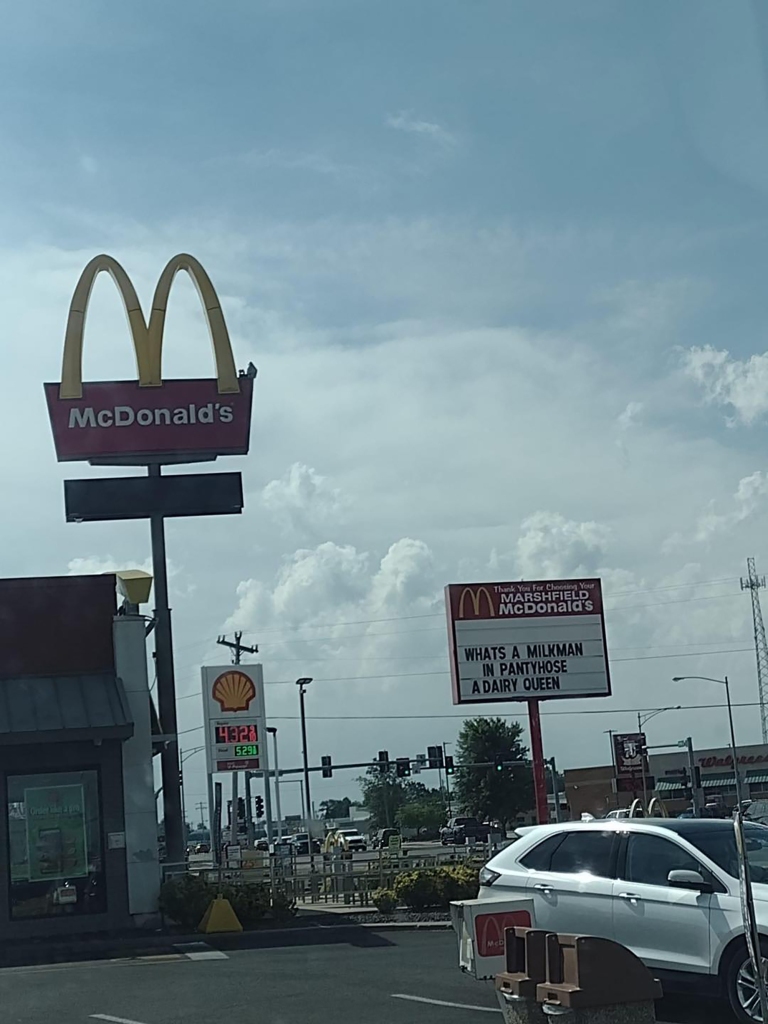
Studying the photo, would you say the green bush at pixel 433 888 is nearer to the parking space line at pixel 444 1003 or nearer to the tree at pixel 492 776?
the parking space line at pixel 444 1003

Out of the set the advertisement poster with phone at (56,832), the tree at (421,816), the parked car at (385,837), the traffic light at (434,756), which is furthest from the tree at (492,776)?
the advertisement poster with phone at (56,832)

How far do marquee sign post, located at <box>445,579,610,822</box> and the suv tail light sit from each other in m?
11.6

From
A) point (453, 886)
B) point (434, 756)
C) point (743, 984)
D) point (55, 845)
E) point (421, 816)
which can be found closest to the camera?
point (743, 984)

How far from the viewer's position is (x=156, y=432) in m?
28.1

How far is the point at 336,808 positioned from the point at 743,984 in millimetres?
168839

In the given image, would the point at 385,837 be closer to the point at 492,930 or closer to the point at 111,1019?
the point at 111,1019

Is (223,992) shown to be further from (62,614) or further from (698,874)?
(62,614)

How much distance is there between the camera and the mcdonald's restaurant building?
2295 centimetres

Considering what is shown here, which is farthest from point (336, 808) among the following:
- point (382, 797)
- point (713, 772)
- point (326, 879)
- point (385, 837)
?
point (326, 879)

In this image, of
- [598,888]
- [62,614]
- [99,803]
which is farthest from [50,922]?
[598,888]

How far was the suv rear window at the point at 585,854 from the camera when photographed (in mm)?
11672

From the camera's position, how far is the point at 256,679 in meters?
28.0

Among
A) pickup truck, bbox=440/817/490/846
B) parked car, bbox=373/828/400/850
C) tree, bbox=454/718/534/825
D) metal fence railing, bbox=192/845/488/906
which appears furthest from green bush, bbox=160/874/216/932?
tree, bbox=454/718/534/825

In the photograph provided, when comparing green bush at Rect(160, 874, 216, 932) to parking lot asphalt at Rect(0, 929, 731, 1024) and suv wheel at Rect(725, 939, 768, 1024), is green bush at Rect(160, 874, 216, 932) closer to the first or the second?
parking lot asphalt at Rect(0, 929, 731, 1024)
